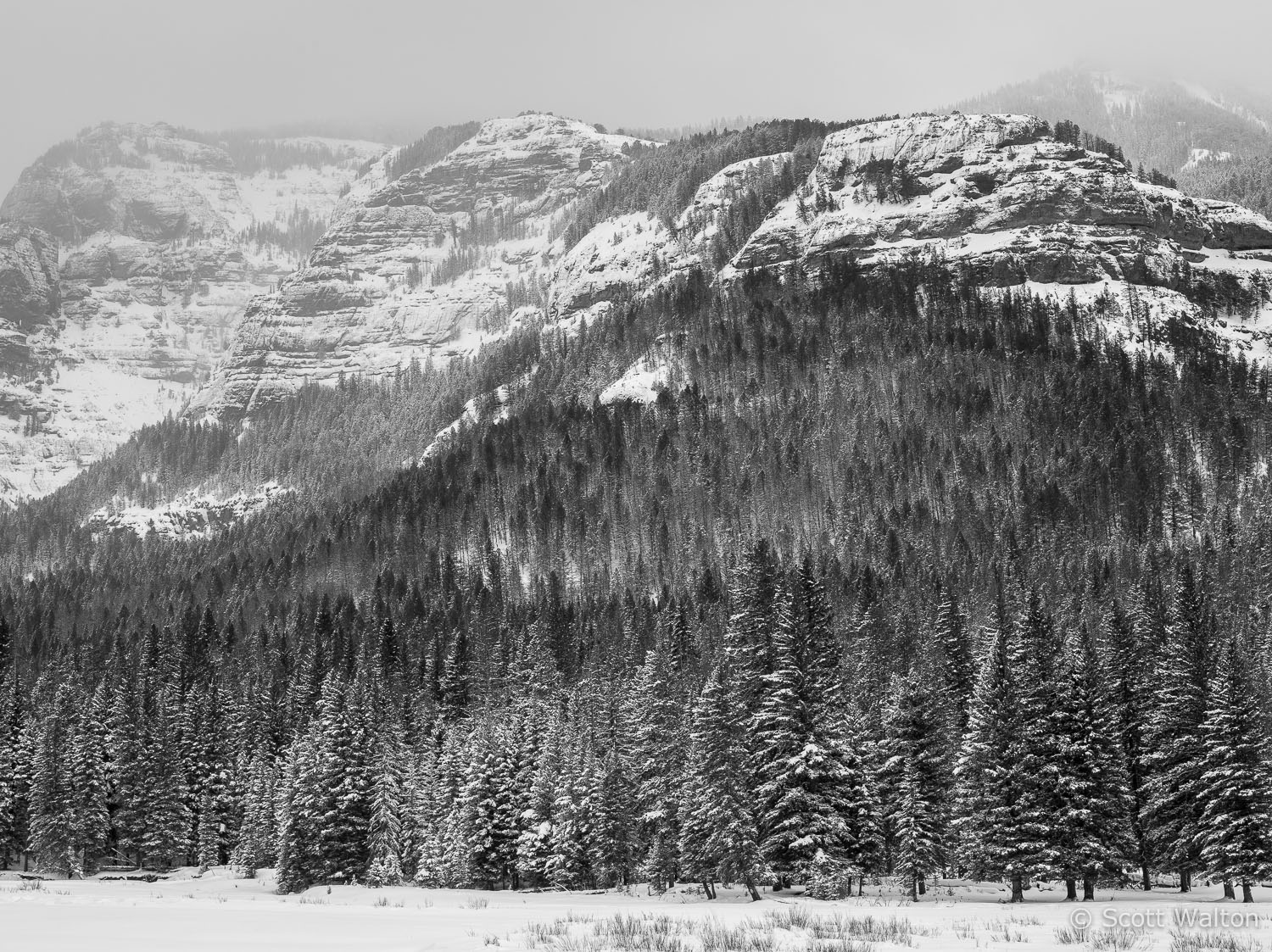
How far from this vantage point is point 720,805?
48438 mm

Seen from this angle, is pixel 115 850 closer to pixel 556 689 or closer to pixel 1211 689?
pixel 556 689

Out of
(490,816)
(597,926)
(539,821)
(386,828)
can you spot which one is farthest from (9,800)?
(597,926)

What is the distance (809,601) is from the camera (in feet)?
244

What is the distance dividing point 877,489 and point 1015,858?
124m

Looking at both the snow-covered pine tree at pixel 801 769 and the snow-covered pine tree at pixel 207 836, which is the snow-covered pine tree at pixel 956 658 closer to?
the snow-covered pine tree at pixel 801 769

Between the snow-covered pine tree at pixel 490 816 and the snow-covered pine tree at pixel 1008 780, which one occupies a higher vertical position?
the snow-covered pine tree at pixel 1008 780

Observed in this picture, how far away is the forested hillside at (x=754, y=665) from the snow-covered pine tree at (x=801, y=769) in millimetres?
190

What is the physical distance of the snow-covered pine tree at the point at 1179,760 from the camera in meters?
52.3

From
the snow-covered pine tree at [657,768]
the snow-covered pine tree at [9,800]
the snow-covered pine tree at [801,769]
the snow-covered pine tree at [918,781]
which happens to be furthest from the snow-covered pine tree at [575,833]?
the snow-covered pine tree at [9,800]

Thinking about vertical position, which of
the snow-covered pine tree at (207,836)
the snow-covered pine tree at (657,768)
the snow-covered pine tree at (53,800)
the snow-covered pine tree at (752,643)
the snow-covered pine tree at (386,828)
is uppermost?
the snow-covered pine tree at (752,643)

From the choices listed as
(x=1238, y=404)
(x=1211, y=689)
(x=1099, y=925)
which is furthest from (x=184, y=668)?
(x=1238, y=404)

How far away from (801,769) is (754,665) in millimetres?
5790

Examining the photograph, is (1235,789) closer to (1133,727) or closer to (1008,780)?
(1008,780)

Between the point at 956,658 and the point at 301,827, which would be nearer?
the point at 301,827
